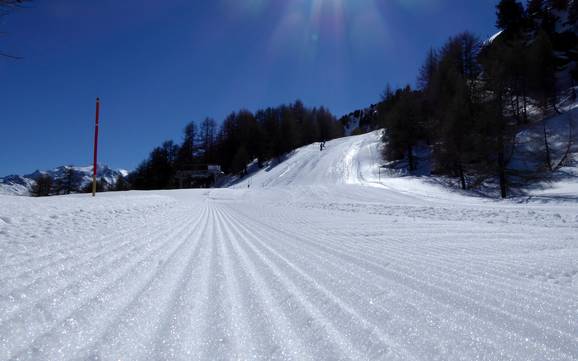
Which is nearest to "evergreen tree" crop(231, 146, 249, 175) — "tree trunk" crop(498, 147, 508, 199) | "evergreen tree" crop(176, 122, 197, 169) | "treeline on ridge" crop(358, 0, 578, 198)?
"evergreen tree" crop(176, 122, 197, 169)

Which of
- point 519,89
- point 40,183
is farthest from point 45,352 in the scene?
point 40,183

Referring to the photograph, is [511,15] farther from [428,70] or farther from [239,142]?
[239,142]

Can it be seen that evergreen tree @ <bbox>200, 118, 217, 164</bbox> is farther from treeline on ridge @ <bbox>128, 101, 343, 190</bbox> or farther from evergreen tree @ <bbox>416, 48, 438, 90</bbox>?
evergreen tree @ <bbox>416, 48, 438, 90</bbox>

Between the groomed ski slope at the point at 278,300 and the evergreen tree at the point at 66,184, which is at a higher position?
the evergreen tree at the point at 66,184

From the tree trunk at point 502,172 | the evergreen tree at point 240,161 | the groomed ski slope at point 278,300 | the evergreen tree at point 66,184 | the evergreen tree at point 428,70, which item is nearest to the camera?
the groomed ski slope at point 278,300

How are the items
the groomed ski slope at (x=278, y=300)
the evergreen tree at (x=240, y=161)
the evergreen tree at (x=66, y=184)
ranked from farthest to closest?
the evergreen tree at (x=240, y=161)
the evergreen tree at (x=66, y=184)
the groomed ski slope at (x=278, y=300)

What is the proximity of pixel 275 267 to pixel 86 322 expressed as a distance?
1.53m

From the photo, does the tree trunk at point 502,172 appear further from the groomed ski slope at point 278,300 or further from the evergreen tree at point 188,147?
the evergreen tree at point 188,147

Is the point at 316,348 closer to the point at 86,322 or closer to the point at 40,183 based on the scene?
the point at 86,322

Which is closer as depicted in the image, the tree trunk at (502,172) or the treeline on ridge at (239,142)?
the tree trunk at (502,172)

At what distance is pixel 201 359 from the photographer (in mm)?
1193

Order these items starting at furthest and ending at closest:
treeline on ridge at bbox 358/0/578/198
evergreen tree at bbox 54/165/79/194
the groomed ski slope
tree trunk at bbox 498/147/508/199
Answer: evergreen tree at bbox 54/165/79/194 → treeline on ridge at bbox 358/0/578/198 → tree trunk at bbox 498/147/508/199 → the groomed ski slope

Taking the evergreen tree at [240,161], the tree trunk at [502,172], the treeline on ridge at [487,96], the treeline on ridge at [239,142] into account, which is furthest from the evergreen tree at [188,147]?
the tree trunk at [502,172]

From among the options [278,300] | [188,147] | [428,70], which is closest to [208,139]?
[188,147]
